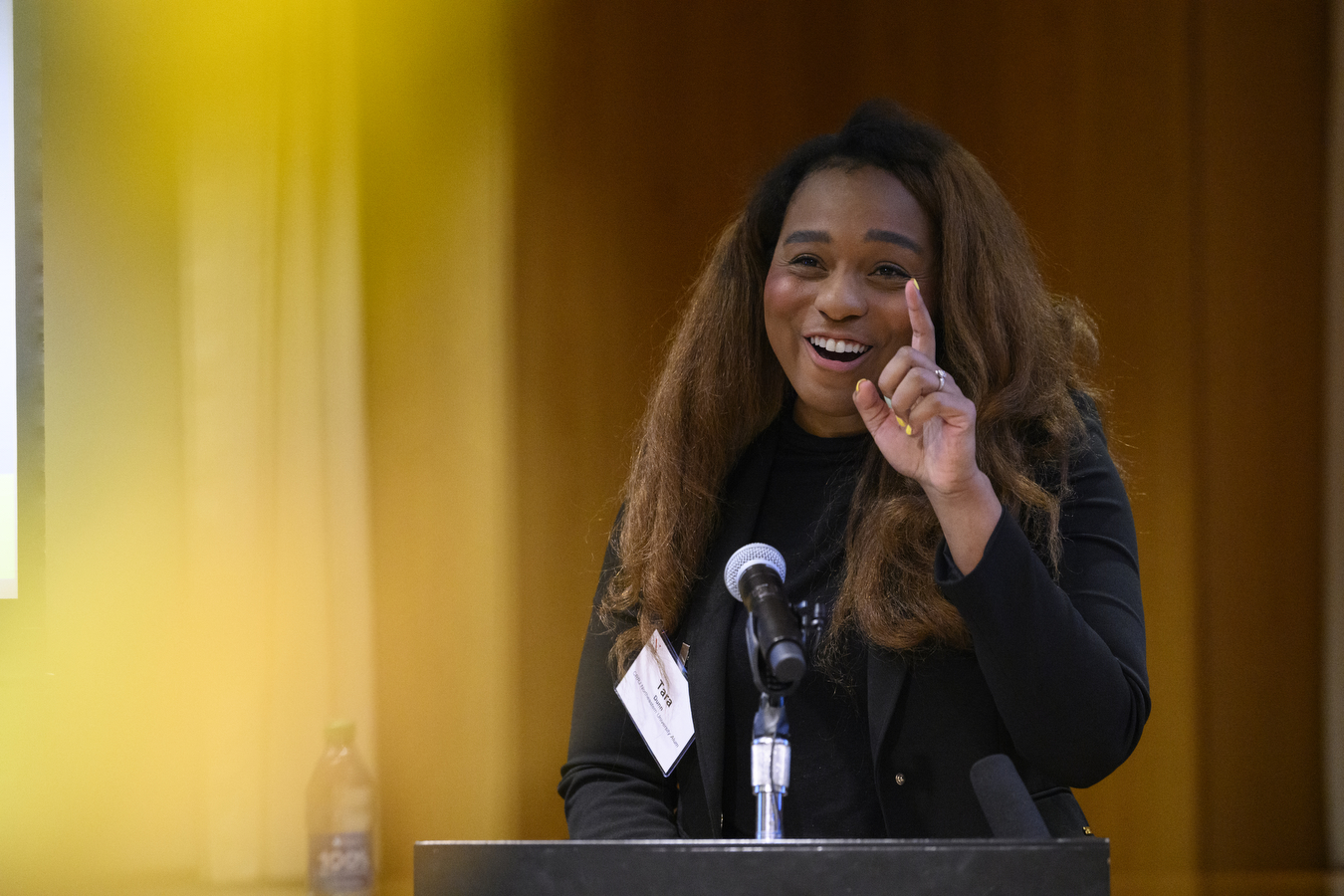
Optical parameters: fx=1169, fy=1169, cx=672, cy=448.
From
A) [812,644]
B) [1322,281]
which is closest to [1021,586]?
[812,644]

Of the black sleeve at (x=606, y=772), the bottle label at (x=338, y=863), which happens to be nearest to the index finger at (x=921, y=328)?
the black sleeve at (x=606, y=772)

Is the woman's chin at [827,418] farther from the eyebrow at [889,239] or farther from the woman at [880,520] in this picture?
the eyebrow at [889,239]

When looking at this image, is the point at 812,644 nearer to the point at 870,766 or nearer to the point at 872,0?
the point at 870,766

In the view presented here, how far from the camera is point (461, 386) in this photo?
284cm

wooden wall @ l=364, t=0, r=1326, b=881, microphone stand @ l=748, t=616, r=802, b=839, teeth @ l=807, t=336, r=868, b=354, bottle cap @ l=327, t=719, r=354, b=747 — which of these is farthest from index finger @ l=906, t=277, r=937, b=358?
bottle cap @ l=327, t=719, r=354, b=747

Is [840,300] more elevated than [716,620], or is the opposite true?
[840,300]

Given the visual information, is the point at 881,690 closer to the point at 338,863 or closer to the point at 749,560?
the point at 749,560

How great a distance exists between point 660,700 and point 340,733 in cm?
129

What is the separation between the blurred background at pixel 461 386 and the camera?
8.77 feet

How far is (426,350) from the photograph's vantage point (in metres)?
2.82

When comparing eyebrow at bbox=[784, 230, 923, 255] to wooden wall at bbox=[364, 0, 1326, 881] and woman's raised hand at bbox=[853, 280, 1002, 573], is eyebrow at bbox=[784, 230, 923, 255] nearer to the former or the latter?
woman's raised hand at bbox=[853, 280, 1002, 573]

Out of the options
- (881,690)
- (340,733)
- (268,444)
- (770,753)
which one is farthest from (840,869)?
(268,444)

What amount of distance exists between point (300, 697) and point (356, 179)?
123 cm

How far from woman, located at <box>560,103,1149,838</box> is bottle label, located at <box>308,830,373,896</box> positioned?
1.19 meters
